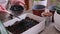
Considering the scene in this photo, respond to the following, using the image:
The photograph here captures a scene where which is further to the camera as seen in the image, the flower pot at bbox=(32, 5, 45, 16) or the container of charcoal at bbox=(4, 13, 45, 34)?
the flower pot at bbox=(32, 5, 45, 16)

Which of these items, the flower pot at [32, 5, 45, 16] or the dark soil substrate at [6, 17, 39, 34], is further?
the flower pot at [32, 5, 45, 16]

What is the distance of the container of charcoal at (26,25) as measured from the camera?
2.13 feet

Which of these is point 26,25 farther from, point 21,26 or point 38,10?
point 38,10

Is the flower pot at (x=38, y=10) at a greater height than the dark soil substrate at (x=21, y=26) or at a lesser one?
greater

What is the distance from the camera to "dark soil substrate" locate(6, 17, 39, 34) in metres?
0.65

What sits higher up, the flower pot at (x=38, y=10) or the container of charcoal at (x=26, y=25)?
the flower pot at (x=38, y=10)

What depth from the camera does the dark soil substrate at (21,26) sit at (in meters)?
0.65

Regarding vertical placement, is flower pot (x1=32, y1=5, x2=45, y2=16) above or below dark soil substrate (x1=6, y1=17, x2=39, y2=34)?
above

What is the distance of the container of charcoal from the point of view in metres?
0.65

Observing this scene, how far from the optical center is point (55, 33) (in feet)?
2.35

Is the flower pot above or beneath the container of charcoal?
above

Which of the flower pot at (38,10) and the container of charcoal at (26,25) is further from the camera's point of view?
the flower pot at (38,10)

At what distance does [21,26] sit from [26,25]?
30mm

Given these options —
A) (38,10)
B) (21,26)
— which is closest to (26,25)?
(21,26)
